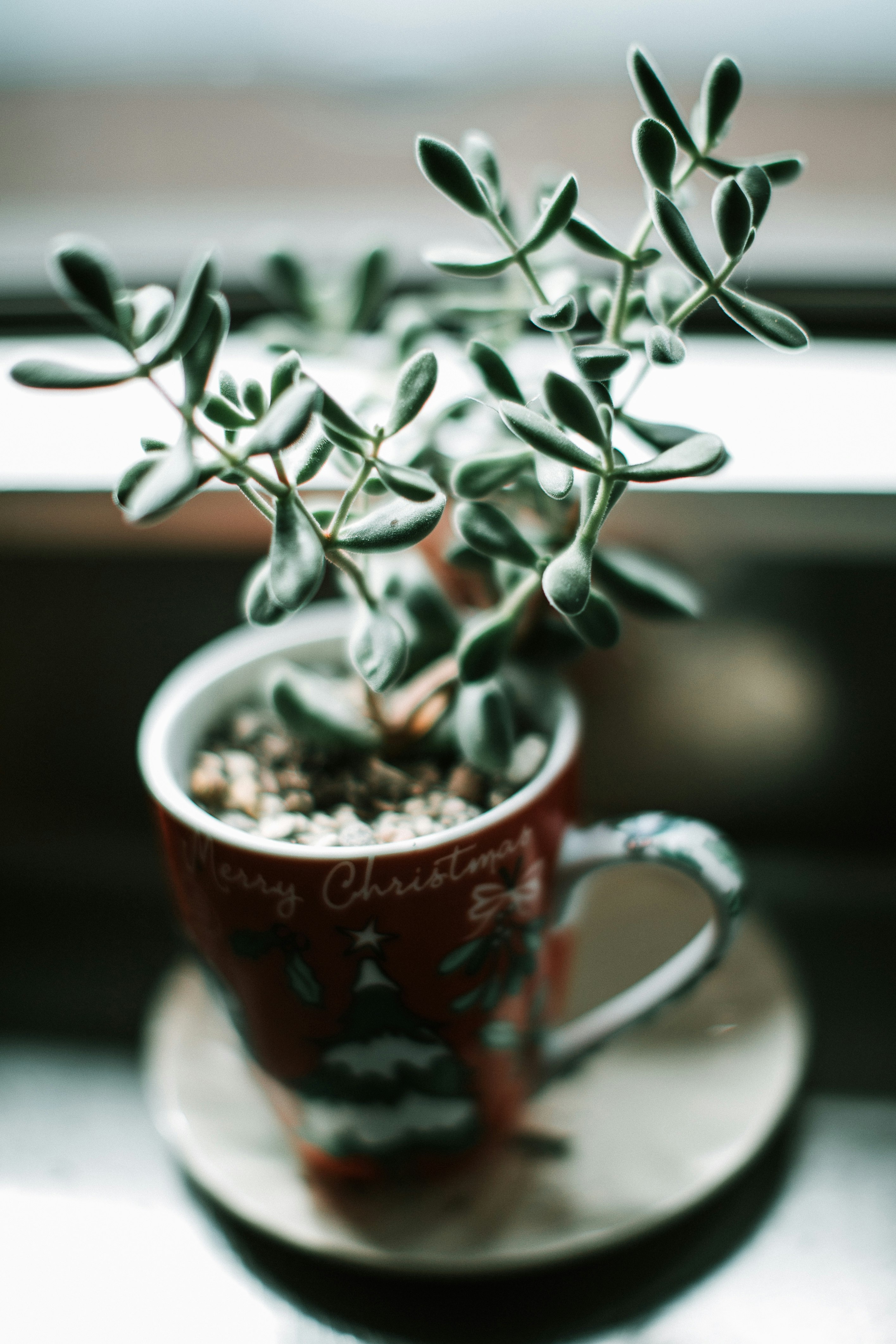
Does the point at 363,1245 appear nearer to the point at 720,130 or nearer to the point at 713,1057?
the point at 713,1057

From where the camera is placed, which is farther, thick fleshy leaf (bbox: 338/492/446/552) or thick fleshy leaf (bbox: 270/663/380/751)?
thick fleshy leaf (bbox: 270/663/380/751)

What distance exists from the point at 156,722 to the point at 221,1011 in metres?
0.13

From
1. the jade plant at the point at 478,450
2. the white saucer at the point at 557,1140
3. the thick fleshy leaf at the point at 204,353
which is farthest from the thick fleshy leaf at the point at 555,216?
the white saucer at the point at 557,1140

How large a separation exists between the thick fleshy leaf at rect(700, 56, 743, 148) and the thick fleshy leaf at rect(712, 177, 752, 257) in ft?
0.11

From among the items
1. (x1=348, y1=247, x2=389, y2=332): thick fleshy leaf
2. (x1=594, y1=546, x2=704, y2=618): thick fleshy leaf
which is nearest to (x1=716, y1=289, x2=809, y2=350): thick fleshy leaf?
(x1=594, y1=546, x2=704, y2=618): thick fleshy leaf

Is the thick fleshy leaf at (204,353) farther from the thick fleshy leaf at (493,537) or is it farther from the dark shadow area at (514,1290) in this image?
the dark shadow area at (514,1290)

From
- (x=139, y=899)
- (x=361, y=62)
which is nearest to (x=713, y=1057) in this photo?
(x=139, y=899)

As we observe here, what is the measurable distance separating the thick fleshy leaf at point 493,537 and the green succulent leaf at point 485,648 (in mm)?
31

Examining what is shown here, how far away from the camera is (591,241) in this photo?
365mm

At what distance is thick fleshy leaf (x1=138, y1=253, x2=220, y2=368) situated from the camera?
0.31m

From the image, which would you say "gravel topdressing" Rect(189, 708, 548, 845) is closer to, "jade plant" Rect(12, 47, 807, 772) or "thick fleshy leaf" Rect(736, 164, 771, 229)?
"jade plant" Rect(12, 47, 807, 772)

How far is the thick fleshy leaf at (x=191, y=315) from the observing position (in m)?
0.31

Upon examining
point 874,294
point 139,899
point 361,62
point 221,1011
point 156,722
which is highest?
point 361,62

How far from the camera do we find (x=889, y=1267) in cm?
46
